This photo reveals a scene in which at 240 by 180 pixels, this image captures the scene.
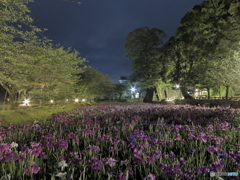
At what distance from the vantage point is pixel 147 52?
96.9ft

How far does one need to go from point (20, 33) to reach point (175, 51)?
2159 cm

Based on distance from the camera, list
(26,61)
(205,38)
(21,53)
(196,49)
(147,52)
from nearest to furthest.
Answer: (21,53), (26,61), (205,38), (196,49), (147,52)

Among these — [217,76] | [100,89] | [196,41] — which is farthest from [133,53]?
[217,76]

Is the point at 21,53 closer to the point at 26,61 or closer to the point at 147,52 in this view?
the point at 26,61

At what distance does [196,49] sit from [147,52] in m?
8.98

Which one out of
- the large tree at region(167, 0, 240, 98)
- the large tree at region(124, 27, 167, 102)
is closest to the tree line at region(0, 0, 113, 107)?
the large tree at region(124, 27, 167, 102)

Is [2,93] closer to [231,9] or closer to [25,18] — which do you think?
[25,18]

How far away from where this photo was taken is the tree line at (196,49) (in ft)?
Answer: 57.7

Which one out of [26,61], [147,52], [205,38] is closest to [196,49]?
[205,38]

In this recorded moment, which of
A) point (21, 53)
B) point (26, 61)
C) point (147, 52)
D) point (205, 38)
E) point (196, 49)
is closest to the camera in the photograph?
point (21, 53)

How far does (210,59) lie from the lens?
20.2m

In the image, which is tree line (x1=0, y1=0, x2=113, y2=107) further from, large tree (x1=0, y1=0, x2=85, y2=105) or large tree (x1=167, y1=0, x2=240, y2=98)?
large tree (x1=167, y1=0, x2=240, y2=98)

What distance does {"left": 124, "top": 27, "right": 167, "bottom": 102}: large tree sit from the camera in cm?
2900

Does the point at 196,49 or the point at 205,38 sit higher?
the point at 205,38
